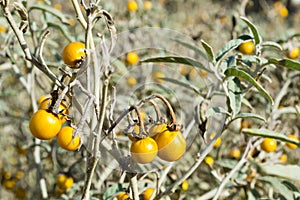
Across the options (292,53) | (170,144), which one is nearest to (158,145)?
(170,144)

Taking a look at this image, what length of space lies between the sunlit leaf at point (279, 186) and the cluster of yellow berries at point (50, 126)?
0.86 m

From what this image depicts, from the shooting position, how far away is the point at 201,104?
147cm

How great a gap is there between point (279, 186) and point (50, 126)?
966 mm

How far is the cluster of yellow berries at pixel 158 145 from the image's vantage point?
0.97m

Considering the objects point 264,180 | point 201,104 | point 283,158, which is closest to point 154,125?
point 201,104

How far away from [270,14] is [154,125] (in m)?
3.73

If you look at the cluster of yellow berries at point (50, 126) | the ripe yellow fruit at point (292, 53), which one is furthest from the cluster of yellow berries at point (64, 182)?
the ripe yellow fruit at point (292, 53)

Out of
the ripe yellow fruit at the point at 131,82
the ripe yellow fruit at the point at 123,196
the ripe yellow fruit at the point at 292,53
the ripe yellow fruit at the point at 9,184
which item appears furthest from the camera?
the ripe yellow fruit at the point at 9,184

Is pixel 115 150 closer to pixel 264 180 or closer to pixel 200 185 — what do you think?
pixel 264 180

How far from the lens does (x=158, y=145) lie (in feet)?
3.35

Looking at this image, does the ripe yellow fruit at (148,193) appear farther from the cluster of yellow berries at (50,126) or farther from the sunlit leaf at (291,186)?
the sunlit leaf at (291,186)

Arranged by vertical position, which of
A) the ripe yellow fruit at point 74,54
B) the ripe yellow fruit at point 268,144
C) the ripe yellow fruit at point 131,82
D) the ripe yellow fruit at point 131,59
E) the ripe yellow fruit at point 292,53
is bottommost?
the ripe yellow fruit at point 74,54

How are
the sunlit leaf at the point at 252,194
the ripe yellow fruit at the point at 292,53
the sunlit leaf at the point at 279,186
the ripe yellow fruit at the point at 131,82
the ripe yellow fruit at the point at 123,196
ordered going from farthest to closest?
the ripe yellow fruit at the point at 131,82
the ripe yellow fruit at the point at 292,53
the sunlit leaf at the point at 252,194
the sunlit leaf at the point at 279,186
the ripe yellow fruit at the point at 123,196

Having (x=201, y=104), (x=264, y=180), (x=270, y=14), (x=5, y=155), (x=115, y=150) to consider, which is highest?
(x=270, y=14)
